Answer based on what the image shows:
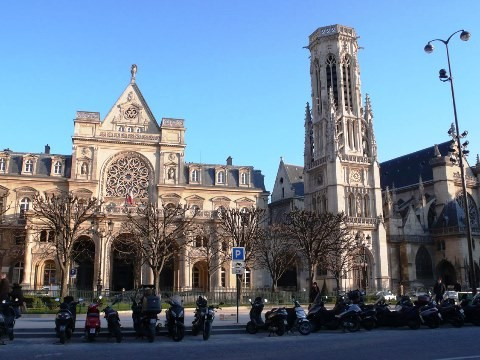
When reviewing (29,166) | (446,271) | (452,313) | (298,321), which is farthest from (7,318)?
(446,271)

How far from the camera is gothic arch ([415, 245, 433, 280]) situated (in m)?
57.0

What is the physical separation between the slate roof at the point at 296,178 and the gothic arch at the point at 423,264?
685 inches

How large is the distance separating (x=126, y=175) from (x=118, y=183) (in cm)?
112

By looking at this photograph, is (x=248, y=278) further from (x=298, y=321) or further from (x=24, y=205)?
(x=298, y=321)

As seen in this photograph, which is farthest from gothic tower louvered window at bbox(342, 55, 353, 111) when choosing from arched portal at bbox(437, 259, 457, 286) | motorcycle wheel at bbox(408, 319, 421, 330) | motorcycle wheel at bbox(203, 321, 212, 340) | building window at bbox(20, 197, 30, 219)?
motorcycle wheel at bbox(203, 321, 212, 340)

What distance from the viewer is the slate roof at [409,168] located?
66.8 metres

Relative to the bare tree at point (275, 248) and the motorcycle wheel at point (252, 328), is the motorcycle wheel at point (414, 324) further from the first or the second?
the bare tree at point (275, 248)

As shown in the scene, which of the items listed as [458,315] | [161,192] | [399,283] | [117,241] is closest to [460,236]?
[399,283]

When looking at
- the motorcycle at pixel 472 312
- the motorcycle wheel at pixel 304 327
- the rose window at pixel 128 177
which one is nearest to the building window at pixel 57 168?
the rose window at pixel 128 177

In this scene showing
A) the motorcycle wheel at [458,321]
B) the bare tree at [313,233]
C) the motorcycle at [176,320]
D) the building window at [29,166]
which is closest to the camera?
the motorcycle at [176,320]

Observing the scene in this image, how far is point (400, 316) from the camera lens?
1781 cm

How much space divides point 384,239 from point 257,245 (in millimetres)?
19684

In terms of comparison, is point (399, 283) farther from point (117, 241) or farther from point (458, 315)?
point (458, 315)

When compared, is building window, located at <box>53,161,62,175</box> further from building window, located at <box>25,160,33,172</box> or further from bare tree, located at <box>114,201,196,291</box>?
bare tree, located at <box>114,201,196,291</box>
